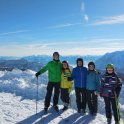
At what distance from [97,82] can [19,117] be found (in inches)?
144

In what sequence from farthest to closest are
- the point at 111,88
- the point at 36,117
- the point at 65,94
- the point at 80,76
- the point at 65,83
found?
the point at 65,94 → the point at 65,83 → the point at 80,76 → the point at 36,117 → the point at 111,88

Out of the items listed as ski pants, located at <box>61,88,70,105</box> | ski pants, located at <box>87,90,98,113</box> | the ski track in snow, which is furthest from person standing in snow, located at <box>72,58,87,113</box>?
the ski track in snow

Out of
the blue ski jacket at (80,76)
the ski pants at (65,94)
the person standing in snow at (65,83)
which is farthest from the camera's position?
the ski pants at (65,94)

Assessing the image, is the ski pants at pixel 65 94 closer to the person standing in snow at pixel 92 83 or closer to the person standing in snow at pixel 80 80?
the person standing in snow at pixel 80 80

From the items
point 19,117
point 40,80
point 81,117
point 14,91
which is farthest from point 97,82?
point 40,80

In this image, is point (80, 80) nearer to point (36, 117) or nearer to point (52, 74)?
point (52, 74)

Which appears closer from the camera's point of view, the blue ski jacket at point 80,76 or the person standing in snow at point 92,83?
the person standing in snow at point 92,83

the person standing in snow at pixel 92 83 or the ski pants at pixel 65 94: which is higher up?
the person standing in snow at pixel 92 83

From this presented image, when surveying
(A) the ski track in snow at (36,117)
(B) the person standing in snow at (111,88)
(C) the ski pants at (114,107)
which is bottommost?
(A) the ski track in snow at (36,117)

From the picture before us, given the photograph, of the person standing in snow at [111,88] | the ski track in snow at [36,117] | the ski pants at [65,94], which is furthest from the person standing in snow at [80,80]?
the person standing in snow at [111,88]

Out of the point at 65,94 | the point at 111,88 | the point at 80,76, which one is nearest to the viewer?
the point at 111,88

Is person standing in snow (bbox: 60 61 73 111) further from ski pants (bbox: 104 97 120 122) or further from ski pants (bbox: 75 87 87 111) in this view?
ski pants (bbox: 104 97 120 122)

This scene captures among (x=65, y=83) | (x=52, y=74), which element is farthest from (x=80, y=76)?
(x=52, y=74)

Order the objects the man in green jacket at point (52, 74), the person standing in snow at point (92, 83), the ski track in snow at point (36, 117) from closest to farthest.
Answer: the ski track in snow at point (36, 117) < the person standing in snow at point (92, 83) < the man in green jacket at point (52, 74)
